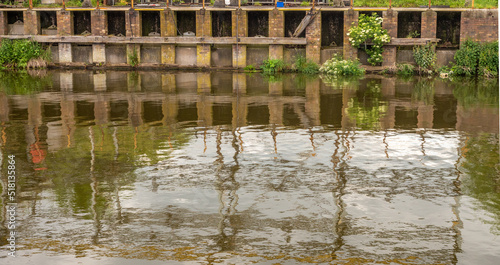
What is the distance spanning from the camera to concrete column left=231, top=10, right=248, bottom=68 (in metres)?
31.6

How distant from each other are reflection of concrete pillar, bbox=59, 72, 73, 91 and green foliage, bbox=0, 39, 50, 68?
11.8 ft

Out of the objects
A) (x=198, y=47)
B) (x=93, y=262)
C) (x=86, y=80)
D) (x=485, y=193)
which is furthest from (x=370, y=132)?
(x=198, y=47)

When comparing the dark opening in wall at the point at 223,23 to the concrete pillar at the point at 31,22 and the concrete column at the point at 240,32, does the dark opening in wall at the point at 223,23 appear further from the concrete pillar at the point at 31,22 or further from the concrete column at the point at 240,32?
the concrete pillar at the point at 31,22

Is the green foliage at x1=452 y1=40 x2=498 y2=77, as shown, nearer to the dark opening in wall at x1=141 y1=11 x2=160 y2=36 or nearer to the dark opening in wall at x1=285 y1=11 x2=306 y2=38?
the dark opening in wall at x1=285 y1=11 x2=306 y2=38

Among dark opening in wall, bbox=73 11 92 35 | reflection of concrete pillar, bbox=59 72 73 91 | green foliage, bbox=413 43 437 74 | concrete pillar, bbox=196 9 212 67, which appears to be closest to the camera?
reflection of concrete pillar, bbox=59 72 73 91

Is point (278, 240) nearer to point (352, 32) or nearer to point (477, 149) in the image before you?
point (477, 149)

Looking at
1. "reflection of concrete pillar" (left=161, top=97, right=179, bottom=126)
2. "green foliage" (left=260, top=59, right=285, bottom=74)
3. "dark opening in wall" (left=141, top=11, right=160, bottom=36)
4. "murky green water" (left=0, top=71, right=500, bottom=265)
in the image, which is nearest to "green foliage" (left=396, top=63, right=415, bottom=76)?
"green foliage" (left=260, top=59, right=285, bottom=74)

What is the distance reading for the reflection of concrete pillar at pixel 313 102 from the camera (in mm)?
16184

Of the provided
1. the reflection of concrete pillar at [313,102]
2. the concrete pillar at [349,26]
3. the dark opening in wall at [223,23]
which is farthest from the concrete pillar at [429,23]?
the dark opening in wall at [223,23]

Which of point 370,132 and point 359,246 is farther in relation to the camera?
point 370,132

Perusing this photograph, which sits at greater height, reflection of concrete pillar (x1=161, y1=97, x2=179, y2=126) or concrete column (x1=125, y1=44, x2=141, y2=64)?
concrete column (x1=125, y1=44, x2=141, y2=64)

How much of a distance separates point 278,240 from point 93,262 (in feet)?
6.98

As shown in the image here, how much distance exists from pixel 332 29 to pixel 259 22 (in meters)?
3.77

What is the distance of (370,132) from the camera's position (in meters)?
14.3
